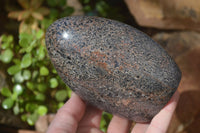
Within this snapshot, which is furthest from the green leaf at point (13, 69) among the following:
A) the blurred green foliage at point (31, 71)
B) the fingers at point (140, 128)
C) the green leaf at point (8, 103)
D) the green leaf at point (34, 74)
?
the fingers at point (140, 128)

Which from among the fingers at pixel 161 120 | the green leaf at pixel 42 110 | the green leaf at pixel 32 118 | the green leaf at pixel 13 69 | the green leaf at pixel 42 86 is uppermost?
the green leaf at pixel 13 69

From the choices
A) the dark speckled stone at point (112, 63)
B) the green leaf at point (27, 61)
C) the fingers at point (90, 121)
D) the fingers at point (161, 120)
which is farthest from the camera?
the green leaf at point (27, 61)

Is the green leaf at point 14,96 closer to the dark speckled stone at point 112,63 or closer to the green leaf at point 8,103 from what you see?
the green leaf at point 8,103

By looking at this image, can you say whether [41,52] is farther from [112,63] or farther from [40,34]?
[112,63]

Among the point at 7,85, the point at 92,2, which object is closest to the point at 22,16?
the point at 7,85

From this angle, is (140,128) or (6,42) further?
(6,42)

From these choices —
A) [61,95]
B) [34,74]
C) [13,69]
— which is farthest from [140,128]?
[13,69]

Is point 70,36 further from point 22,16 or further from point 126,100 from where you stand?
point 22,16
